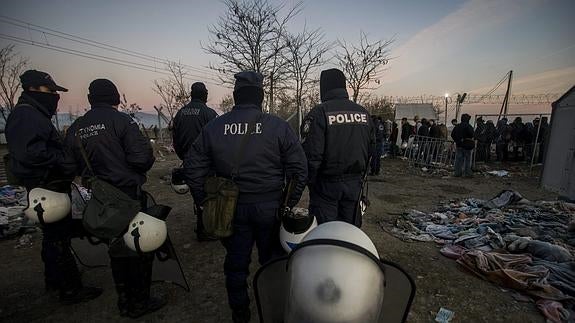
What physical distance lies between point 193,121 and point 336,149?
2250mm

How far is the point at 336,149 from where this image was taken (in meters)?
2.97

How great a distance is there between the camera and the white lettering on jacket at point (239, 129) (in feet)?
7.55

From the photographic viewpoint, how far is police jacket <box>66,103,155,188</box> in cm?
252

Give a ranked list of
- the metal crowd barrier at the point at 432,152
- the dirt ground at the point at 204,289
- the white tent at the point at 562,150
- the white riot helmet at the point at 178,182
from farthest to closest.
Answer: the metal crowd barrier at the point at 432,152 < the white tent at the point at 562,150 < the white riot helmet at the point at 178,182 < the dirt ground at the point at 204,289

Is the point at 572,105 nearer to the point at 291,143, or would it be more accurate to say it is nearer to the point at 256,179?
the point at 291,143

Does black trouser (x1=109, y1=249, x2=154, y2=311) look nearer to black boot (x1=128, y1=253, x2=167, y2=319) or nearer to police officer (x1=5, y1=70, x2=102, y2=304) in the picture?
black boot (x1=128, y1=253, x2=167, y2=319)

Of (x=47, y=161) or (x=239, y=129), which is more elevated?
(x=239, y=129)

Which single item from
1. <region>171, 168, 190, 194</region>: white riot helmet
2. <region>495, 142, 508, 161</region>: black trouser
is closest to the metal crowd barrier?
<region>495, 142, 508, 161</region>: black trouser

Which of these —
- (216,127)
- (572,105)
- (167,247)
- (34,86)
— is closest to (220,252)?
(167,247)

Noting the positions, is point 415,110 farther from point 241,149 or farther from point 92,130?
point 92,130

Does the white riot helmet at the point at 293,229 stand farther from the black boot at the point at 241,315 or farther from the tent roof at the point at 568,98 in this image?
the tent roof at the point at 568,98

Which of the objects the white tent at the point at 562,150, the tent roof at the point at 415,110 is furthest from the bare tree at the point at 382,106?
the white tent at the point at 562,150

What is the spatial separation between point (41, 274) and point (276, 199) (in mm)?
3176

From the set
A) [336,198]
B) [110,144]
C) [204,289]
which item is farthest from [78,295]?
[336,198]
